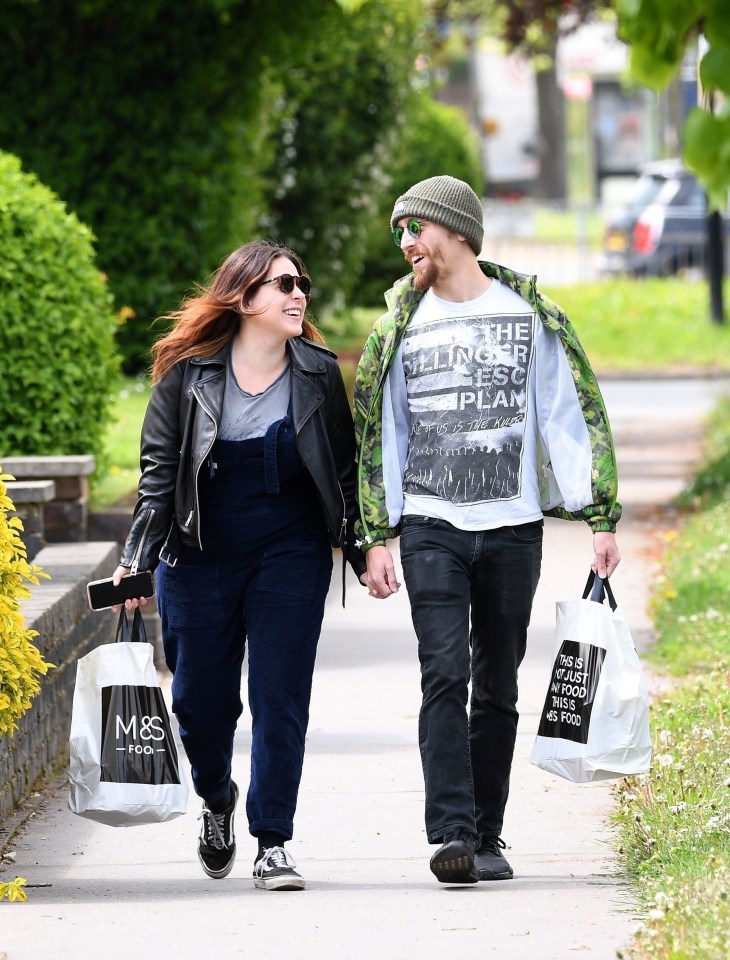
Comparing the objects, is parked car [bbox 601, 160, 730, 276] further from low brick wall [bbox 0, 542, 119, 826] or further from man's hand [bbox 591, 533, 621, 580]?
man's hand [bbox 591, 533, 621, 580]

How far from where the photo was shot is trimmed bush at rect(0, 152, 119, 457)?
8.29m

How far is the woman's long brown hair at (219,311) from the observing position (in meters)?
5.19

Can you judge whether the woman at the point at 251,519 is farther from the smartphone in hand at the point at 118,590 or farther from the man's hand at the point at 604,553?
the man's hand at the point at 604,553

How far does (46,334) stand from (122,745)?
360 centimetres

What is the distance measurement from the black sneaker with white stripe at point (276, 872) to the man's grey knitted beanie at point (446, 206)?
1.73m

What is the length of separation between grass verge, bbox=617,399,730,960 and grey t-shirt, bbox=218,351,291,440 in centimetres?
151

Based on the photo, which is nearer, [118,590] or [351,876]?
[118,590]

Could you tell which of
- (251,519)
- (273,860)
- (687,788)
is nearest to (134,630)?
(251,519)

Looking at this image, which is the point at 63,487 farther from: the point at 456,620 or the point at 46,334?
the point at 456,620

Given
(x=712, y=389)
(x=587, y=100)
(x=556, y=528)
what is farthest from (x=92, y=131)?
(x=587, y=100)

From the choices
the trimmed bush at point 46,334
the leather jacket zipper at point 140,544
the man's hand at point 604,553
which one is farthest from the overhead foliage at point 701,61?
the trimmed bush at point 46,334

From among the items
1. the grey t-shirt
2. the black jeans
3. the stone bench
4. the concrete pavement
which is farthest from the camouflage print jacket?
the stone bench

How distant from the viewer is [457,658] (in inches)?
197

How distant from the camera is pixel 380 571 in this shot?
203 inches
